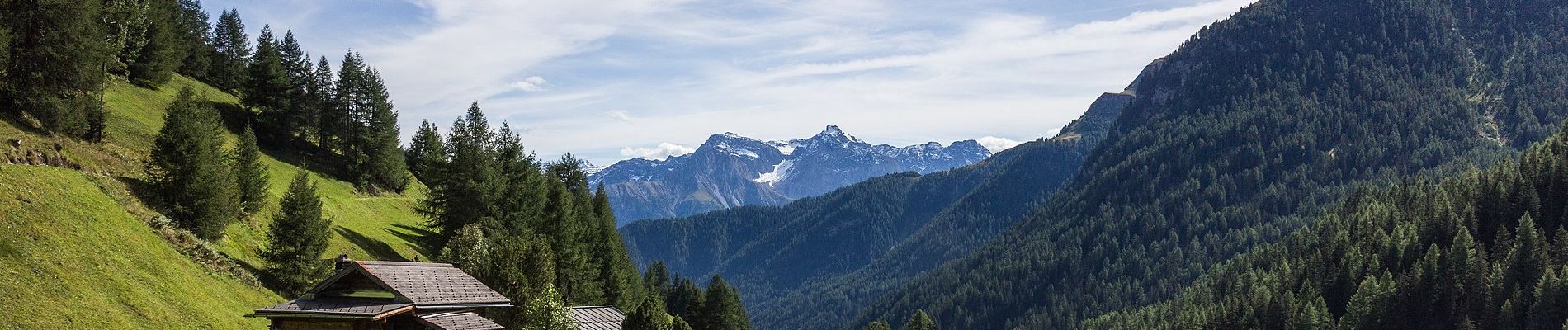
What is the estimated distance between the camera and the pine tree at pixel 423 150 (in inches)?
4296

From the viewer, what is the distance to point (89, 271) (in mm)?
42188

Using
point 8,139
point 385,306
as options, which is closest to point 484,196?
point 8,139

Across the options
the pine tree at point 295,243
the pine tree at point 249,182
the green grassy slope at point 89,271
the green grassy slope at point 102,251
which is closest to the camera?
the green grassy slope at point 89,271

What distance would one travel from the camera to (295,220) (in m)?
58.1

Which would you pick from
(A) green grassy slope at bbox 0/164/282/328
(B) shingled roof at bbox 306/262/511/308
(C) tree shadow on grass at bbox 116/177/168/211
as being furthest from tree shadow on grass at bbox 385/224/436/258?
(B) shingled roof at bbox 306/262/511/308

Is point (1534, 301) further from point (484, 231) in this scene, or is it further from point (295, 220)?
point (295, 220)

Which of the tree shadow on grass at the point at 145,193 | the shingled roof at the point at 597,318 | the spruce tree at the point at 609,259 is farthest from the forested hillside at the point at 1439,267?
the tree shadow on grass at the point at 145,193

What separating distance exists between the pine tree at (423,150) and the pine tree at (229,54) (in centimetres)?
1892

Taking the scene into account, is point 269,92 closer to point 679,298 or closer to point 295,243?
point 295,243

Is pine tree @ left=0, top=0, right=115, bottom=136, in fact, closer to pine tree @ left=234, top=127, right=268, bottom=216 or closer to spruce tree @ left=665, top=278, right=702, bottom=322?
pine tree @ left=234, top=127, right=268, bottom=216

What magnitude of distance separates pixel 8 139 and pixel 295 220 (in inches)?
622

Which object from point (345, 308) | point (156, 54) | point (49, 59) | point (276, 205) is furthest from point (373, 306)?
point (156, 54)

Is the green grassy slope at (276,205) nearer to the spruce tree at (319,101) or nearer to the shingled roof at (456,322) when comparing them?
the spruce tree at (319,101)

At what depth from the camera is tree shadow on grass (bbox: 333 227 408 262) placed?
73625 mm
